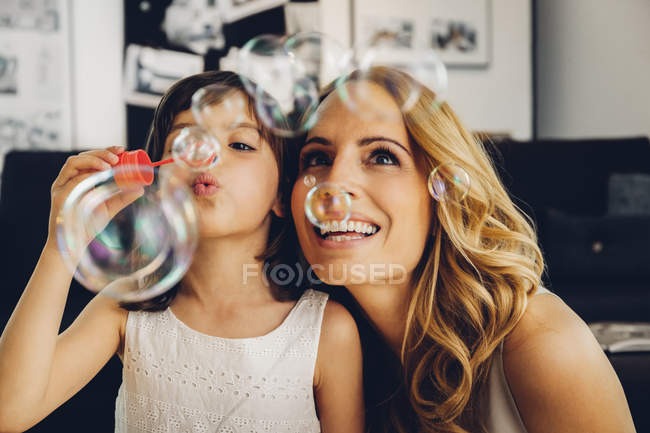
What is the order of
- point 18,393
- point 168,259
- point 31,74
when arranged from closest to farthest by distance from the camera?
point 18,393, point 168,259, point 31,74

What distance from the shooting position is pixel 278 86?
3.63 feet

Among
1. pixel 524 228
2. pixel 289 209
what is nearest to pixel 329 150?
pixel 289 209

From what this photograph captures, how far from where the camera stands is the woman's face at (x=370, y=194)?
0.92m

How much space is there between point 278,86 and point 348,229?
0.37 metres

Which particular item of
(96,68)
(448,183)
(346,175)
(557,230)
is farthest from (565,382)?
(96,68)

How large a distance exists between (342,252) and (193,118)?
40 centimetres

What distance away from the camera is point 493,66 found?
3264 mm

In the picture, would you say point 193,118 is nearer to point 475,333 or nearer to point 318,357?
point 318,357

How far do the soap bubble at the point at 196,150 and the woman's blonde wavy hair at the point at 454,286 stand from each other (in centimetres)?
32

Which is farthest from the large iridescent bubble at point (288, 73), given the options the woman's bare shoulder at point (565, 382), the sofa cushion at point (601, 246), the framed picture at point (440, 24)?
the framed picture at point (440, 24)

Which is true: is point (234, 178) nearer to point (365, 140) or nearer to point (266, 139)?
Answer: point (266, 139)

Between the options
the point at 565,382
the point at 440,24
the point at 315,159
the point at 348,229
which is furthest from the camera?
the point at 440,24

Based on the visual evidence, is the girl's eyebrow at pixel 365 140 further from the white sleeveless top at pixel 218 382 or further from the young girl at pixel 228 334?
the white sleeveless top at pixel 218 382

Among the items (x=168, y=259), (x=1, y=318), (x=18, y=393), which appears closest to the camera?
(x=18, y=393)
